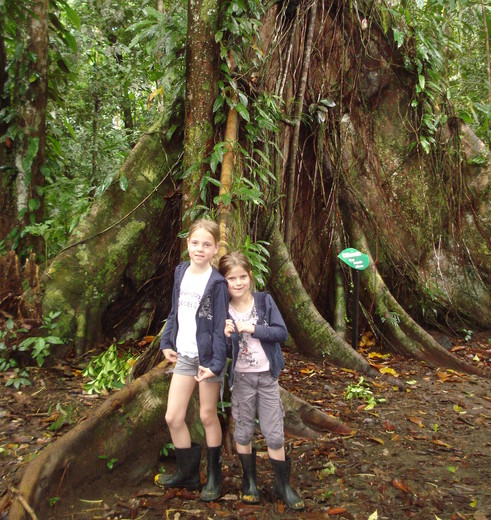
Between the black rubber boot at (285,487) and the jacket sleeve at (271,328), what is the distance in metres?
0.66

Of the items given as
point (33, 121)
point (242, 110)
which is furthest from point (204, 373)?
point (33, 121)

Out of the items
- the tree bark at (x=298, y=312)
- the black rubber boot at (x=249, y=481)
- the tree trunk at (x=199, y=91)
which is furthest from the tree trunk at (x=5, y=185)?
the black rubber boot at (x=249, y=481)

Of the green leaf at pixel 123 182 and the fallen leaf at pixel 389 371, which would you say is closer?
the green leaf at pixel 123 182

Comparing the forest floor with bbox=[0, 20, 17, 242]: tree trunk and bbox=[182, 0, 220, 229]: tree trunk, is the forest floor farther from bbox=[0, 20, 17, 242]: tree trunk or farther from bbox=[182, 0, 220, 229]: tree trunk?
bbox=[182, 0, 220, 229]: tree trunk

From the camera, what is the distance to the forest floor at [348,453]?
2.63m

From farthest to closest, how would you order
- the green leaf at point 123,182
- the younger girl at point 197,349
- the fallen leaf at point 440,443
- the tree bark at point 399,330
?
the tree bark at point 399,330, the green leaf at point 123,182, the fallen leaf at point 440,443, the younger girl at point 197,349

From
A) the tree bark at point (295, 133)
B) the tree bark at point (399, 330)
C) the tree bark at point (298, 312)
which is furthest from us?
the tree bark at point (295, 133)

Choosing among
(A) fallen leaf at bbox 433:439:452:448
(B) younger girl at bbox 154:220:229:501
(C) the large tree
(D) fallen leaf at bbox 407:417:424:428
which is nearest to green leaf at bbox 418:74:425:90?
(C) the large tree

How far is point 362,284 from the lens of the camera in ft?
18.5

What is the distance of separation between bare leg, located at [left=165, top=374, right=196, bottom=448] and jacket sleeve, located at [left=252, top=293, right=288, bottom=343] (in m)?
0.49

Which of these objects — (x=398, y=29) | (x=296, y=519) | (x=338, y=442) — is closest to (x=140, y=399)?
(x=296, y=519)

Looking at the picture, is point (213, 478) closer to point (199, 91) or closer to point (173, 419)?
point (173, 419)

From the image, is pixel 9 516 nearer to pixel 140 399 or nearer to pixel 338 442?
pixel 140 399

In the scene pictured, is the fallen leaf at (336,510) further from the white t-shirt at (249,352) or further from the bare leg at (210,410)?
the white t-shirt at (249,352)
